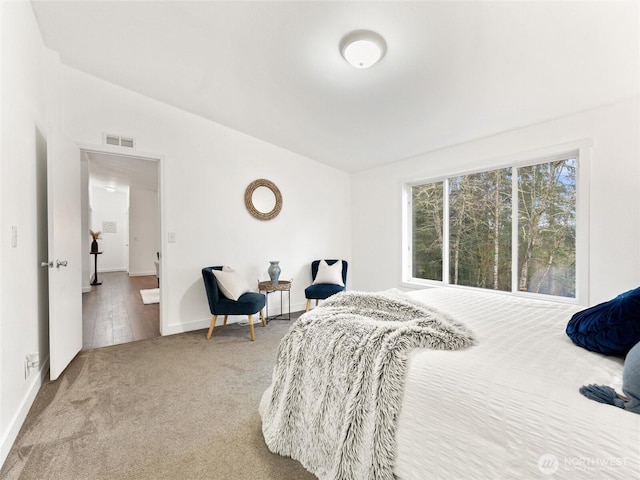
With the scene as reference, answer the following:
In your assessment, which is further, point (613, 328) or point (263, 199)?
point (263, 199)

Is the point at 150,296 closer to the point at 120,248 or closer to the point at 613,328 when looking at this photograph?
the point at 120,248

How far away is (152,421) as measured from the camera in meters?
1.75

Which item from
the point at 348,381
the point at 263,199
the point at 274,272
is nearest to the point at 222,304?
the point at 274,272

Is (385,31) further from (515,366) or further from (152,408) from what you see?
(152,408)

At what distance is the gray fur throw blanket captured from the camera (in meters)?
1.09

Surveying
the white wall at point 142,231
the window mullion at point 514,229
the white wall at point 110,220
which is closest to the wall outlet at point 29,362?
the window mullion at point 514,229

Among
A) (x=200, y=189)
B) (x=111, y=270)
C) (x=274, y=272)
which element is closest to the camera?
(x=200, y=189)

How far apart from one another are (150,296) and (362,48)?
5.21 meters

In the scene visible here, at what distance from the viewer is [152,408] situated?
188cm

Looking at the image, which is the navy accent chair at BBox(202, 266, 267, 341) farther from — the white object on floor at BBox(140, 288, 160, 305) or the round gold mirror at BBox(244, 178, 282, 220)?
the white object on floor at BBox(140, 288, 160, 305)

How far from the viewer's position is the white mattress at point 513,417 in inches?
28.4

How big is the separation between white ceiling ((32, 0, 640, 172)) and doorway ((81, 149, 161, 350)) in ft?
3.61

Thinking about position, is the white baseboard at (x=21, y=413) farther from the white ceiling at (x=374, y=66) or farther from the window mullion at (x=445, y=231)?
the window mullion at (x=445, y=231)

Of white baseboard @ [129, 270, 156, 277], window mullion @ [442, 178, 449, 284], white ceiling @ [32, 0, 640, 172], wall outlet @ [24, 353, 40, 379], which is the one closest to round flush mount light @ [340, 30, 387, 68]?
white ceiling @ [32, 0, 640, 172]
